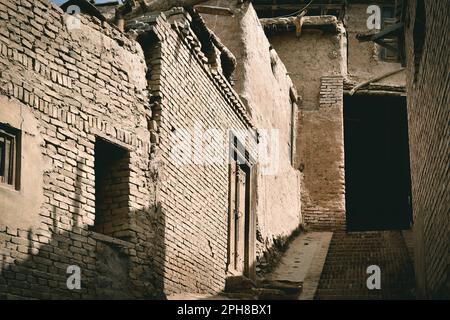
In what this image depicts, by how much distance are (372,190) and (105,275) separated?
17886 mm

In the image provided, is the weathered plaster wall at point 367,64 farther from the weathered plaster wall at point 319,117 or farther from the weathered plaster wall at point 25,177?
the weathered plaster wall at point 25,177

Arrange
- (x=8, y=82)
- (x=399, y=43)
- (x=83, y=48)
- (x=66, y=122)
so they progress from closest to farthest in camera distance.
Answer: (x=8, y=82) → (x=66, y=122) → (x=83, y=48) → (x=399, y=43)

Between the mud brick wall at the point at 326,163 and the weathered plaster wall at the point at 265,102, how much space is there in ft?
3.23

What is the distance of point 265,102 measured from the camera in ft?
54.6

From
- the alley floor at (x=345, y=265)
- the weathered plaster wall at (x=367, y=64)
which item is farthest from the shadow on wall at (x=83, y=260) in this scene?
the weathered plaster wall at (x=367, y=64)

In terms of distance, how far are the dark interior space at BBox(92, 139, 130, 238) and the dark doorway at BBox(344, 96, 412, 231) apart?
46.4 ft

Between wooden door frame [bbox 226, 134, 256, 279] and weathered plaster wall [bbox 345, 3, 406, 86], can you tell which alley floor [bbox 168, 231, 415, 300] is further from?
weathered plaster wall [bbox 345, 3, 406, 86]

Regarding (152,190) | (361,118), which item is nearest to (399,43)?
(152,190)

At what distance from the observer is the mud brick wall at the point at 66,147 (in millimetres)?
7449

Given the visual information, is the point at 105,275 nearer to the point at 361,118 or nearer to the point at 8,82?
the point at 8,82

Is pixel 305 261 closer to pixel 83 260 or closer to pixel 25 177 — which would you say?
pixel 83 260

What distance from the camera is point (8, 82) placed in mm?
7449

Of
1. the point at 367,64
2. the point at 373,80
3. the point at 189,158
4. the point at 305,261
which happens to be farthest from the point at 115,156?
the point at 367,64

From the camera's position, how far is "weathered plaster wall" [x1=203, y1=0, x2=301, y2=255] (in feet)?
50.6
